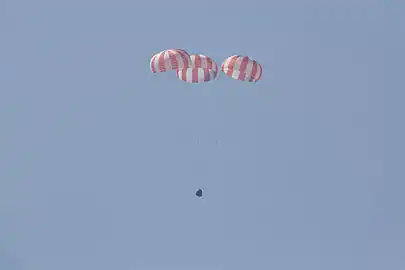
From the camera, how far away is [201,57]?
80438 mm

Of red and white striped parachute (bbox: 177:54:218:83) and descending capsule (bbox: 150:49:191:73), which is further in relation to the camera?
red and white striped parachute (bbox: 177:54:218:83)

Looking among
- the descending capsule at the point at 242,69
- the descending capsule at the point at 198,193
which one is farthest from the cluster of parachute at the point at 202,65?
the descending capsule at the point at 198,193

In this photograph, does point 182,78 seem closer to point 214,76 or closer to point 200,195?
point 214,76

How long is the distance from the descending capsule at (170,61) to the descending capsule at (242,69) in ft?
7.75

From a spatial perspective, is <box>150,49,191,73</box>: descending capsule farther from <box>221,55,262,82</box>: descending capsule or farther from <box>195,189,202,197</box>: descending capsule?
<box>195,189,202,197</box>: descending capsule

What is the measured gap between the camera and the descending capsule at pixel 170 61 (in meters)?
79.6

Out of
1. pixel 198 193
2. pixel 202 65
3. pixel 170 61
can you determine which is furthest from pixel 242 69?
pixel 198 193

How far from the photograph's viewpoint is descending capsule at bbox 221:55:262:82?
264ft

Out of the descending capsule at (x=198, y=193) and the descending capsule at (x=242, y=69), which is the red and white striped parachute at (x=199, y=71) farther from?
the descending capsule at (x=198, y=193)

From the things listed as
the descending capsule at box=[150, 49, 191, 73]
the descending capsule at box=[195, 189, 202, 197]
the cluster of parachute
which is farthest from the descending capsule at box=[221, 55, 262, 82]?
the descending capsule at box=[195, 189, 202, 197]

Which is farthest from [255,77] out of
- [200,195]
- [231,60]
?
[200,195]

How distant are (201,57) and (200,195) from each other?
7581mm

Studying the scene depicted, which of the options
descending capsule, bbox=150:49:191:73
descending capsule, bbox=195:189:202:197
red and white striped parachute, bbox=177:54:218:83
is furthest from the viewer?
red and white striped parachute, bbox=177:54:218:83

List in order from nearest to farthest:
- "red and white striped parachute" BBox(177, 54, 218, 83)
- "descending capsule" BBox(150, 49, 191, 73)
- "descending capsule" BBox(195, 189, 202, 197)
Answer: "descending capsule" BBox(150, 49, 191, 73) → "descending capsule" BBox(195, 189, 202, 197) → "red and white striped parachute" BBox(177, 54, 218, 83)
